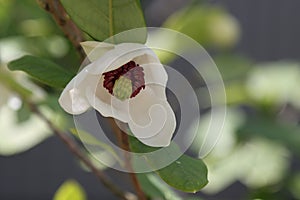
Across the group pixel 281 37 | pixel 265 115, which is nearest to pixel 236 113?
pixel 265 115

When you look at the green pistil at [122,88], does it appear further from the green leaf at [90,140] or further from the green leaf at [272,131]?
the green leaf at [272,131]

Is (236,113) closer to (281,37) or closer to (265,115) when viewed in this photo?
(265,115)

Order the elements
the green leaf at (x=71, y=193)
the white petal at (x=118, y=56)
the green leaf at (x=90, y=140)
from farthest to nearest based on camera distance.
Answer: the green leaf at (x=71, y=193)
the green leaf at (x=90, y=140)
the white petal at (x=118, y=56)

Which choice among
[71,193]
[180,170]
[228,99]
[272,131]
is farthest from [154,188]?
[228,99]

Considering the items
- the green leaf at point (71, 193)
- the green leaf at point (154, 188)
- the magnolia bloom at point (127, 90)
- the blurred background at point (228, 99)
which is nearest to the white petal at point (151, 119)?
the magnolia bloom at point (127, 90)

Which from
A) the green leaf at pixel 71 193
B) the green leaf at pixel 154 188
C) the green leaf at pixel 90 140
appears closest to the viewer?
the green leaf at pixel 90 140

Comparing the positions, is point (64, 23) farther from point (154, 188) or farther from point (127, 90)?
point (154, 188)

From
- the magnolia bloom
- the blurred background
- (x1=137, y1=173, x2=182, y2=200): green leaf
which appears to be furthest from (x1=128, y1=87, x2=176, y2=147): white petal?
the blurred background

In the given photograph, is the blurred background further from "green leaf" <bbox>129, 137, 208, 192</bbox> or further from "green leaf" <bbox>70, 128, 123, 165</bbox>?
"green leaf" <bbox>129, 137, 208, 192</bbox>
